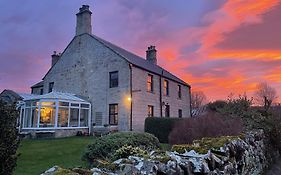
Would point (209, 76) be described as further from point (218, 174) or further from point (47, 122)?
point (218, 174)

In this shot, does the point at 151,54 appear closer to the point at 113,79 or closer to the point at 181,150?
the point at 113,79

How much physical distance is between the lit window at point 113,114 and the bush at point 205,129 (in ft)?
36.4

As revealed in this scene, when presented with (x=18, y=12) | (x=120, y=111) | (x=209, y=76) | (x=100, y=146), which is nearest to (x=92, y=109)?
(x=120, y=111)

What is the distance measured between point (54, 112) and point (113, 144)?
47.6 ft

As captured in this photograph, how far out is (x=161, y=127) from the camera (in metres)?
16.0

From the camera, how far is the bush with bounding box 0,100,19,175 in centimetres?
518

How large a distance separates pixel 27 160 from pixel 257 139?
9.44 m

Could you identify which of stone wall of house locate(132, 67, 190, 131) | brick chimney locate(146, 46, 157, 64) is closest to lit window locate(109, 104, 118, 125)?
stone wall of house locate(132, 67, 190, 131)

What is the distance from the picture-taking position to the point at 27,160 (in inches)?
388

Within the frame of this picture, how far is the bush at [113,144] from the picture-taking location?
26.1 ft

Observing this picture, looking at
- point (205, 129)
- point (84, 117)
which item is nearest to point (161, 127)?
point (205, 129)

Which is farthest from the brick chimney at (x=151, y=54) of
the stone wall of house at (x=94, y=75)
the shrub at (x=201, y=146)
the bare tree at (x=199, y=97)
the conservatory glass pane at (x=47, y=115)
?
the bare tree at (x=199, y=97)

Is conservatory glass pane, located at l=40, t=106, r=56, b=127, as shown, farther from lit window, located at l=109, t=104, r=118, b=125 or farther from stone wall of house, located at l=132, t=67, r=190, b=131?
stone wall of house, located at l=132, t=67, r=190, b=131

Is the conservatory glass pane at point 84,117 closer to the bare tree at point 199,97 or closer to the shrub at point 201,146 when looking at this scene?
the shrub at point 201,146
